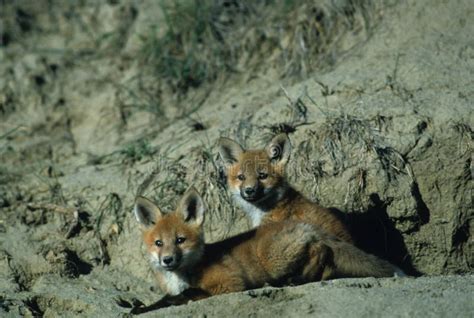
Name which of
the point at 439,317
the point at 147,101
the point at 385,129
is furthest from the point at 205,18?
the point at 439,317

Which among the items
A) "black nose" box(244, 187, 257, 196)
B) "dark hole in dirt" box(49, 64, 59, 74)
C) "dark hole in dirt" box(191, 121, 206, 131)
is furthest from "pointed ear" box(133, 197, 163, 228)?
"dark hole in dirt" box(49, 64, 59, 74)

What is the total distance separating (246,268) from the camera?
5957mm

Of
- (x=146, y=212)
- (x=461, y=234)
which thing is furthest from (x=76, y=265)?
(x=461, y=234)

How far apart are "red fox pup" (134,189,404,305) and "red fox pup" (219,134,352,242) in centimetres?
49

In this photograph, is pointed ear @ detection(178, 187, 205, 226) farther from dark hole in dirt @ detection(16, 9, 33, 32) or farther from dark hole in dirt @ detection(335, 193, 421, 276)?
dark hole in dirt @ detection(16, 9, 33, 32)

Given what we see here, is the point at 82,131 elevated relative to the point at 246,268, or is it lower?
elevated

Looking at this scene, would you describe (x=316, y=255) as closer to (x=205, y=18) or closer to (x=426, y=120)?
(x=426, y=120)

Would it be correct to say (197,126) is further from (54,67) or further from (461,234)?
(461,234)

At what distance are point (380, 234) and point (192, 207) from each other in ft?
6.13

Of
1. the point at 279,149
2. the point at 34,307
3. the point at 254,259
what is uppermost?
the point at 279,149

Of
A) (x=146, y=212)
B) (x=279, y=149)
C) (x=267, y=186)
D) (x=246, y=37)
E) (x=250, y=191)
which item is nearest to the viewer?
(x=146, y=212)

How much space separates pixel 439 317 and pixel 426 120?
8.87 feet

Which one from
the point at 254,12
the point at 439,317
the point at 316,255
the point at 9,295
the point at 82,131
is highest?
the point at 254,12

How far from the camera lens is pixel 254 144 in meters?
7.62
